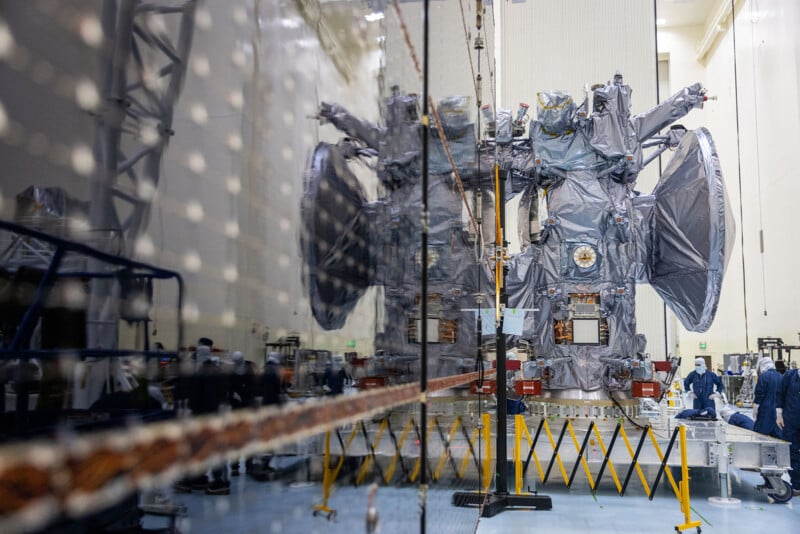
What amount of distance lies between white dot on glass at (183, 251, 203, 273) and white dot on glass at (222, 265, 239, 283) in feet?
0.21

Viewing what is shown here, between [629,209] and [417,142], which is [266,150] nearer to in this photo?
[417,142]

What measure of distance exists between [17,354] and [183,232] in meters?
0.24

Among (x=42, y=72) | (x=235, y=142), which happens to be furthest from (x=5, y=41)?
(x=235, y=142)

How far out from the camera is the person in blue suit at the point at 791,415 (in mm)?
7285

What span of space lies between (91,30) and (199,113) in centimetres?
21

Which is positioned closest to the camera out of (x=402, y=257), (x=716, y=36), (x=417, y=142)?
(x=402, y=257)

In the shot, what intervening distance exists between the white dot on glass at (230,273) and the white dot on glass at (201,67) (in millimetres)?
254

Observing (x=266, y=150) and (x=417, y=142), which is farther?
(x=417, y=142)

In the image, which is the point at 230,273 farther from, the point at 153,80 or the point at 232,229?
the point at 153,80

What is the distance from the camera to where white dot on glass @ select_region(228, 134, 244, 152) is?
96cm

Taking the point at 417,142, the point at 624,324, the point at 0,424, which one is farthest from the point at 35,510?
the point at 624,324

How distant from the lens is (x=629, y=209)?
845 centimetres

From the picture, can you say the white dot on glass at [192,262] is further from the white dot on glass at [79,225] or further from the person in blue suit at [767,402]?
the person in blue suit at [767,402]

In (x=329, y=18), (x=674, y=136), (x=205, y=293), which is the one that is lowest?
(x=205, y=293)
